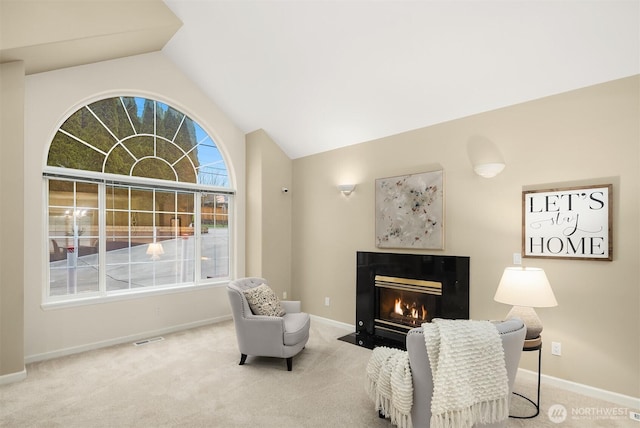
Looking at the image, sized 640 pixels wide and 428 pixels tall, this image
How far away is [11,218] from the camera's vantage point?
310 cm

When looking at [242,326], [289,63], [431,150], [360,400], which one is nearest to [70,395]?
[242,326]

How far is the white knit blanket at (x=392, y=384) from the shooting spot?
2047 millimetres

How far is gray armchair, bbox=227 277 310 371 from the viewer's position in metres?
3.32

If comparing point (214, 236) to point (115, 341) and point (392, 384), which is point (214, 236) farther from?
point (392, 384)

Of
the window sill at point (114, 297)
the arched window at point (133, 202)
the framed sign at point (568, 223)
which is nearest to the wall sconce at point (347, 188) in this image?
the arched window at point (133, 202)

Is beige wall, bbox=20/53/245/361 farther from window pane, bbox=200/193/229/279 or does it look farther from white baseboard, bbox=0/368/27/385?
white baseboard, bbox=0/368/27/385

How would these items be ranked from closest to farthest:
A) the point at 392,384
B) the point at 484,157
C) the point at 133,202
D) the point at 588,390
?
the point at 392,384 < the point at 588,390 < the point at 484,157 < the point at 133,202

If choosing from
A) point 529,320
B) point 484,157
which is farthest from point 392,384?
point 484,157

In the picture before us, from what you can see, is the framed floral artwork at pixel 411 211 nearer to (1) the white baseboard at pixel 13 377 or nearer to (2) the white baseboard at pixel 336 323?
(2) the white baseboard at pixel 336 323

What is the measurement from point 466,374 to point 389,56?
9.44 feet

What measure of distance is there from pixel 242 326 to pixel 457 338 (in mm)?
2222

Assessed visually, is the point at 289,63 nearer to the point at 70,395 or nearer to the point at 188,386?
the point at 188,386

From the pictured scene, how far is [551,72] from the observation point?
2951mm

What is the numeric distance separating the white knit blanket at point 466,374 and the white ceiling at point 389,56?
235 cm
